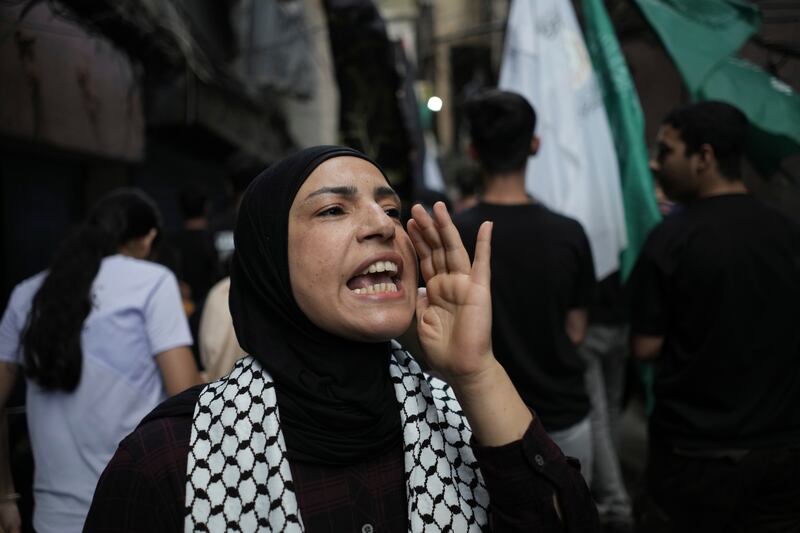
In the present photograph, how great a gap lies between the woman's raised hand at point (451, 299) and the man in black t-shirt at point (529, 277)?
123cm

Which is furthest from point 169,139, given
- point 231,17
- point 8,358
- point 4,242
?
point 8,358

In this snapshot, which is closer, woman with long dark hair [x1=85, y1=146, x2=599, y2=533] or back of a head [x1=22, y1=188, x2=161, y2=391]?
woman with long dark hair [x1=85, y1=146, x2=599, y2=533]

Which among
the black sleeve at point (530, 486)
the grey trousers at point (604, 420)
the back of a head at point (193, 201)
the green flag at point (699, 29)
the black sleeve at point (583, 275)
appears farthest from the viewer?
the back of a head at point (193, 201)

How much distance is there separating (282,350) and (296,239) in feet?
0.81

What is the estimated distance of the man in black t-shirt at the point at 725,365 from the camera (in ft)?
8.18

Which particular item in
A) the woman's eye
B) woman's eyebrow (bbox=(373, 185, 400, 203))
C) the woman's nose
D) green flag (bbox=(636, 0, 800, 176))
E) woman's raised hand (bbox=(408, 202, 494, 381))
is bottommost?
woman's raised hand (bbox=(408, 202, 494, 381))

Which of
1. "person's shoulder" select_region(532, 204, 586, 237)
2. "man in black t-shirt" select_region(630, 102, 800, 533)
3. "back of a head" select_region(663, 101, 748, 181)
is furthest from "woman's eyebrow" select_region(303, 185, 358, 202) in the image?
"back of a head" select_region(663, 101, 748, 181)

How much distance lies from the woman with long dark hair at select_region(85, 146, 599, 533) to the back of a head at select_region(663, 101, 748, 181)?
1.73m

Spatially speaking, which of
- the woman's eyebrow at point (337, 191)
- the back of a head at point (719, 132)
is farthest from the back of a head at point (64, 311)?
the back of a head at point (719, 132)

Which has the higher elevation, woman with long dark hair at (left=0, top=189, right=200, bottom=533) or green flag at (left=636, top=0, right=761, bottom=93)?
green flag at (left=636, top=0, right=761, bottom=93)

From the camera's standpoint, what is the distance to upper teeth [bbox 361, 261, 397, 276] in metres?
1.47

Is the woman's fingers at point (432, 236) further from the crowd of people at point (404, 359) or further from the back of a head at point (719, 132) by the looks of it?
the back of a head at point (719, 132)

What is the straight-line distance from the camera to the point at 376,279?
149 centimetres

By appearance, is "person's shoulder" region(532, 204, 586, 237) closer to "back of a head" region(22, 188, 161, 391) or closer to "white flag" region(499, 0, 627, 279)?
"white flag" region(499, 0, 627, 279)
